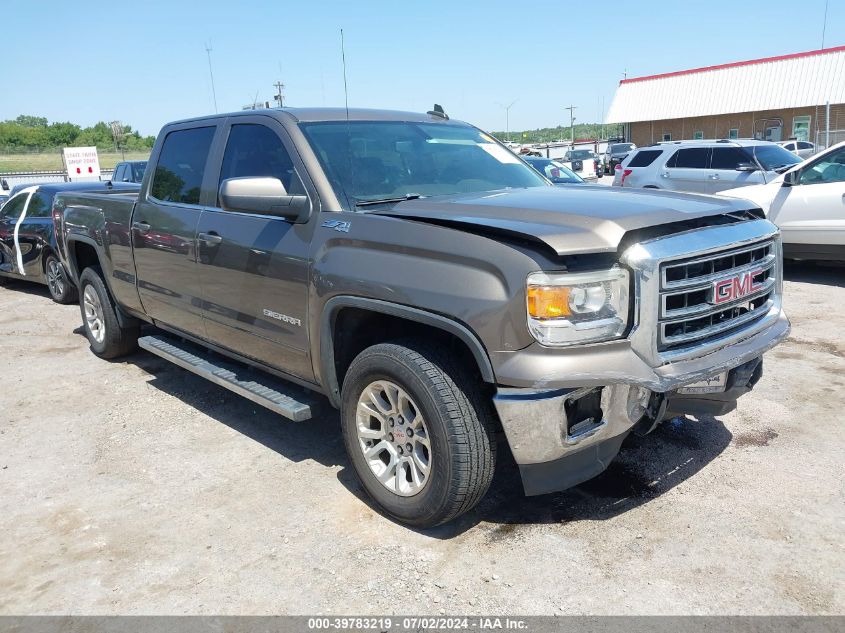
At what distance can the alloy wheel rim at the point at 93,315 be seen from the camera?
6.35m

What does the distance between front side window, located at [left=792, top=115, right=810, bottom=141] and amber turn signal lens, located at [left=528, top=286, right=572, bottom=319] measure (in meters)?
38.9

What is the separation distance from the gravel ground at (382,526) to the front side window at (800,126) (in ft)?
119

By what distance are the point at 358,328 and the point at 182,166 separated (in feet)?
7.32

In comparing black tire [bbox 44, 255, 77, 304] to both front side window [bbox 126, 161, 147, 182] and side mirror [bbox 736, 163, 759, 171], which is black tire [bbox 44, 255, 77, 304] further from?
side mirror [bbox 736, 163, 759, 171]

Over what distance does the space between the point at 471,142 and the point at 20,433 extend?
3.77 meters

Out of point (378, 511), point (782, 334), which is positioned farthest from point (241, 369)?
point (782, 334)

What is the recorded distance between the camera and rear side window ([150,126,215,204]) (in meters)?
4.68

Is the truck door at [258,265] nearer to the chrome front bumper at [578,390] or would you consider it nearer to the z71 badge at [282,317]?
the z71 badge at [282,317]

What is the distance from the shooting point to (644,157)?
1504 centimetres

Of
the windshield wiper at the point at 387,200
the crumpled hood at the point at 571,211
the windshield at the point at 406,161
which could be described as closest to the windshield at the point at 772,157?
the windshield at the point at 406,161

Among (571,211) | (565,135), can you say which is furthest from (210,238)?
(565,135)

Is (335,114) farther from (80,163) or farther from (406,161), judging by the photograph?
(80,163)

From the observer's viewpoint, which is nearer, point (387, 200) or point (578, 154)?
point (387, 200)

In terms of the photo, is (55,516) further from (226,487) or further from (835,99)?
(835,99)
